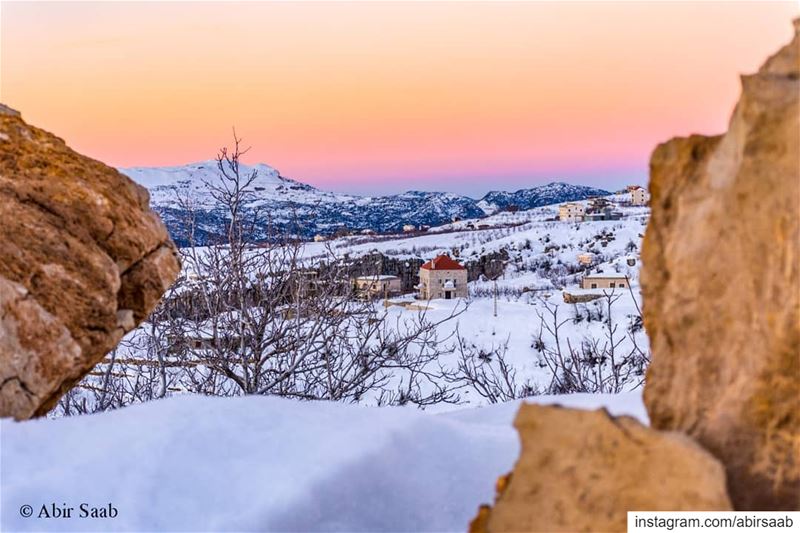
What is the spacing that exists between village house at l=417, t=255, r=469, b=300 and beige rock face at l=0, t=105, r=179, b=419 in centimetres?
3098

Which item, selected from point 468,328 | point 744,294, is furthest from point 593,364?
point 468,328

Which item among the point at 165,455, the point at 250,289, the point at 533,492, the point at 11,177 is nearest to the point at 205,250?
the point at 250,289

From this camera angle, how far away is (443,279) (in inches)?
1431

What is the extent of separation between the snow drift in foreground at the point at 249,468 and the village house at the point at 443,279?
3166 centimetres

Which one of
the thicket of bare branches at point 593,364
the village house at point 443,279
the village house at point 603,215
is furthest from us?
the village house at point 603,215

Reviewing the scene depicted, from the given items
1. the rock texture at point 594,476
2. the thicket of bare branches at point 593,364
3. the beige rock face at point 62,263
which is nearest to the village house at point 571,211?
the thicket of bare branches at point 593,364

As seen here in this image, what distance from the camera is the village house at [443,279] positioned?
3588 centimetres

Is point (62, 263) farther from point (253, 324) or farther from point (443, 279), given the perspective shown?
point (443, 279)

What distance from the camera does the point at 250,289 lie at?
9.88 meters

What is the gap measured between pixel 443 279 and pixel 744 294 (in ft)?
112

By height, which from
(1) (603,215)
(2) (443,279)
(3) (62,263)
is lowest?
(2) (443,279)

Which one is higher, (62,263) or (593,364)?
(62,263)

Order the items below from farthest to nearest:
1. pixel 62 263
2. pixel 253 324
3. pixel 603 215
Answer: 1. pixel 603 215
2. pixel 253 324
3. pixel 62 263

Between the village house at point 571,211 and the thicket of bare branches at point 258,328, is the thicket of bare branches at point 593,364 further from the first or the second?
the village house at point 571,211
